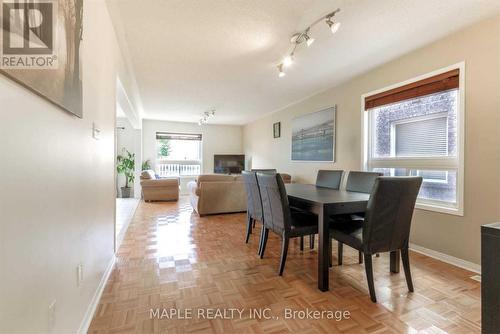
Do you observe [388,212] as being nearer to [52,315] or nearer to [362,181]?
[362,181]

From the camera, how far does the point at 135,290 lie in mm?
1851

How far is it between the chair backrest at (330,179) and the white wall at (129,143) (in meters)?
5.27

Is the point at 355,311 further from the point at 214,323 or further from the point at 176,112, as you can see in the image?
the point at 176,112

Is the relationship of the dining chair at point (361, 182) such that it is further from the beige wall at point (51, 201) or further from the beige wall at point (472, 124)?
the beige wall at point (51, 201)

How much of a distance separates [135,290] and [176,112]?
506cm

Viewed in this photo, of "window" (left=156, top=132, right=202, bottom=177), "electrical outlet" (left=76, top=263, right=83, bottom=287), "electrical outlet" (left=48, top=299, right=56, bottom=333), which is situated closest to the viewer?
"electrical outlet" (left=48, top=299, right=56, bottom=333)

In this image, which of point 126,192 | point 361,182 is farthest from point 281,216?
point 126,192

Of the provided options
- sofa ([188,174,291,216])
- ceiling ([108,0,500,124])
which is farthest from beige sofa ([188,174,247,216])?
ceiling ([108,0,500,124])

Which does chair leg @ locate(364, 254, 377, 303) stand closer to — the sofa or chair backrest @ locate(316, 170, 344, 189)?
chair backrest @ locate(316, 170, 344, 189)

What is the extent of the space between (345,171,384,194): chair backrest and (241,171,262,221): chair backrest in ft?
3.76

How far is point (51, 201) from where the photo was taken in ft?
3.27

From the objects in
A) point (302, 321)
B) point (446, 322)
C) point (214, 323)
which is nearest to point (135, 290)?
point (214, 323)

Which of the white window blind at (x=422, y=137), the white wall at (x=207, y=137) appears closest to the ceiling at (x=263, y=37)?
the white window blind at (x=422, y=137)

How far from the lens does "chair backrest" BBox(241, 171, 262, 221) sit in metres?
2.61
